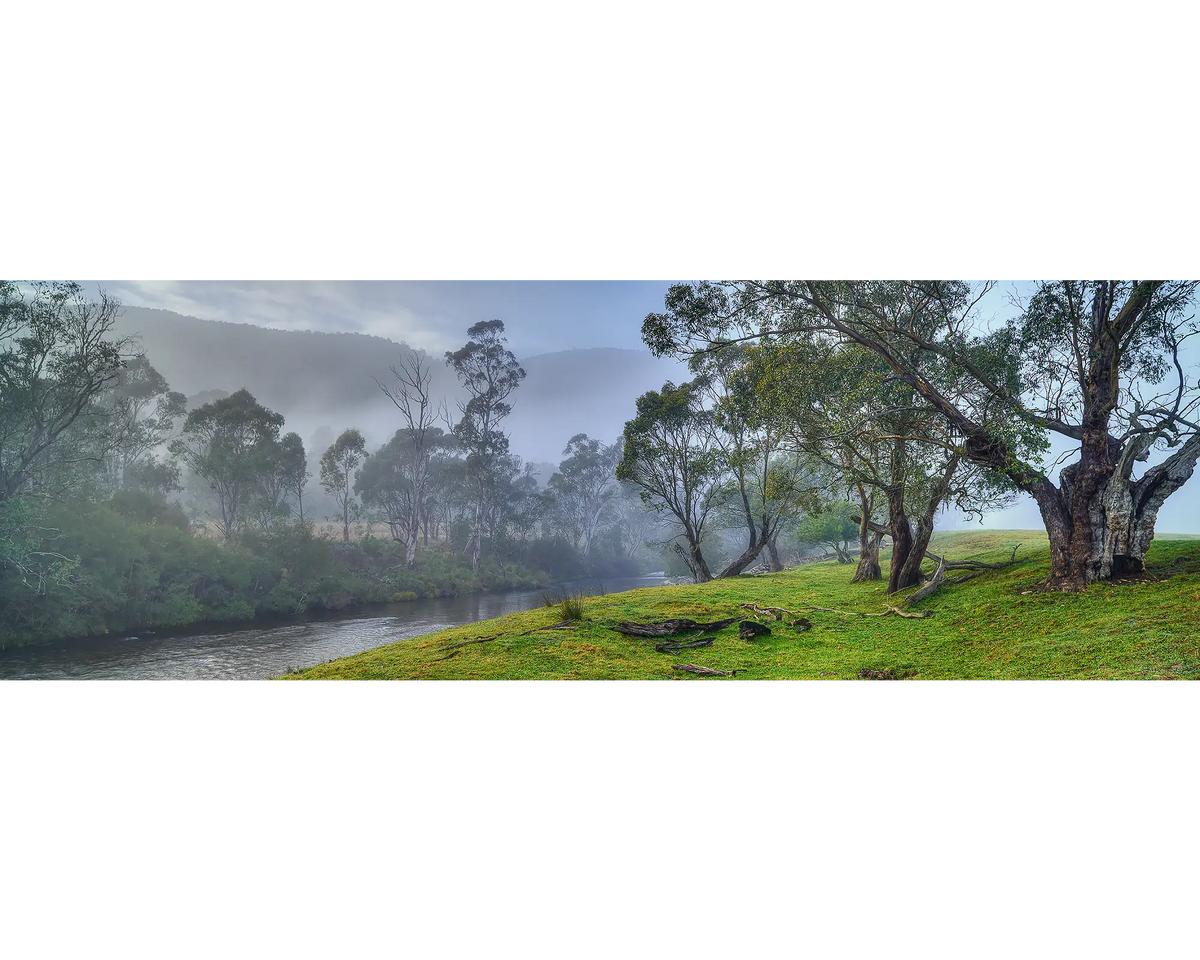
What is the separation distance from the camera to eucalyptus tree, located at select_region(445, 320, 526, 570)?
51.1 ft

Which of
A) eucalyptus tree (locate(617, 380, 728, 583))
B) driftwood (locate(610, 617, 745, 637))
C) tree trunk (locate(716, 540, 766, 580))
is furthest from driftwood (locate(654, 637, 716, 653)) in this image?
tree trunk (locate(716, 540, 766, 580))

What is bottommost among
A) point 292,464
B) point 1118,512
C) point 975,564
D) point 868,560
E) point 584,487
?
point 868,560

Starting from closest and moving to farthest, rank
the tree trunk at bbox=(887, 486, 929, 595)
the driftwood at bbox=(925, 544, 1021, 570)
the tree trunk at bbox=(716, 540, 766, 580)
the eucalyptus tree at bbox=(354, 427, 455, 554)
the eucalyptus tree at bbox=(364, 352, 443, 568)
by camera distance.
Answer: the driftwood at bbox=(925, 544, 1021, 570) → the tree trunk at bbox=(887, 486, 929, 595) → the tree trunk at bbox=(716, 540, 766, 580) → the eucalyptus tree at bbox=(364, 352, 443, 568) → the eucalyptus tree at bbox=(354, 427, 455, 554)

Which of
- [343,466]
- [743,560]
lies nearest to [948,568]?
[743,560]

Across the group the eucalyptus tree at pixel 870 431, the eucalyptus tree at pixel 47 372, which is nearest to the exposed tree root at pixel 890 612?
the eucalyptus tree at pixel 870 431

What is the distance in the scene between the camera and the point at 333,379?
1906cm

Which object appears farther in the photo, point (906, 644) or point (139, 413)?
point (139, 413)

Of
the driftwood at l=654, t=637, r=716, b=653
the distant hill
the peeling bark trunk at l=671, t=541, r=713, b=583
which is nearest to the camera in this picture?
the driftwood at l=654, t=637, r=716, b=653

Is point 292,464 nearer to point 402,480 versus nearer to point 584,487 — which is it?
point 402,480

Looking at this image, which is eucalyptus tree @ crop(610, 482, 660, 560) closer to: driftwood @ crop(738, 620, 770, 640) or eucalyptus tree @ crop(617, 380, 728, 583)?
eucalyptus tree @ crop(617, 380, 728, 583)

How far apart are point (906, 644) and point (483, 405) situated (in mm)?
13996

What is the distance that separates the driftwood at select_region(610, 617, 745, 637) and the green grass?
0.12 m
